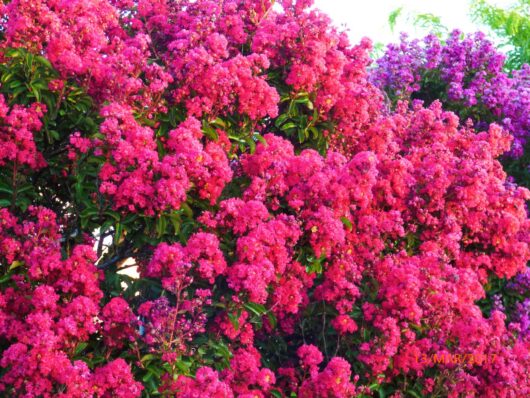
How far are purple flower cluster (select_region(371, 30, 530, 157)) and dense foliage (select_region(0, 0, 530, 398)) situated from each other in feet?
8.22

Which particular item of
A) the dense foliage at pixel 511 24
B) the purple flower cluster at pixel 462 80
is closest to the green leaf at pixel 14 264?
the purple flower cluster at pixel 462 80

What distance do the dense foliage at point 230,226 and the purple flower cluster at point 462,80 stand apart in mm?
2504

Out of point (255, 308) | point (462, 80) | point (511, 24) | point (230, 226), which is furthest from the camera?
point (511, 24)

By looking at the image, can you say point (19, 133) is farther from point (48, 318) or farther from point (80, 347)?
point (80, 347)

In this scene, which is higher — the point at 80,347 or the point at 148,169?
the point at 148,169

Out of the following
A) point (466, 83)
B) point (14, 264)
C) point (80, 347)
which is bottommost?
point (80, 347)

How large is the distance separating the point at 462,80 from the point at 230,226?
562cm

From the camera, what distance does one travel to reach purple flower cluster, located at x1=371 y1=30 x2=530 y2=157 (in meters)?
8.70

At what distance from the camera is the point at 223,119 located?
220 inches

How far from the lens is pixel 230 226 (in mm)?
4805

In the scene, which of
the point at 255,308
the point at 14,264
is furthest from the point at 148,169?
the point at 255,308

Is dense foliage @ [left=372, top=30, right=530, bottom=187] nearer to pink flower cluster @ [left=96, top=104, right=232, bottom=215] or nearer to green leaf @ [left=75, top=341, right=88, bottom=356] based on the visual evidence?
pink flower cluster @ [left=96, top=104, right=232, bottom=215]

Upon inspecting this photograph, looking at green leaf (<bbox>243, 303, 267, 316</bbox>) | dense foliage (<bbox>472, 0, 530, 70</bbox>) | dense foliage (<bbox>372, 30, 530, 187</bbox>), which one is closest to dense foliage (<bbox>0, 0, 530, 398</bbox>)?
green leaf (<bbox>243, 303, 267, 316</bbox>)

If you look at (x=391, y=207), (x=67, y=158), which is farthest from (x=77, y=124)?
(x=391, y=207)
